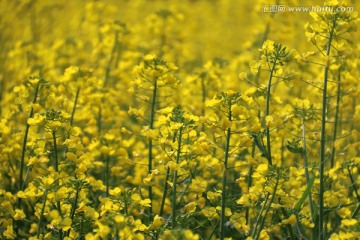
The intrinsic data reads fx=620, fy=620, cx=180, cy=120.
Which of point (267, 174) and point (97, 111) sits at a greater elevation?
point (97, 111)

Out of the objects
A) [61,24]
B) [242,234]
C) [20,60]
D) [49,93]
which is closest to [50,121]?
[49,93]

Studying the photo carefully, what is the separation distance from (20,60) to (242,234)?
13.3ft

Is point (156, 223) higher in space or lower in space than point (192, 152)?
lower

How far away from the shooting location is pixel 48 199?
3027mm

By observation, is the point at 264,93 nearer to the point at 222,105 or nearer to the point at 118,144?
the point at 222,105

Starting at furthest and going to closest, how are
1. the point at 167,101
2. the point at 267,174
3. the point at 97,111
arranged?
the point at 97,111 < the point at 167,101 < the point at 267,174

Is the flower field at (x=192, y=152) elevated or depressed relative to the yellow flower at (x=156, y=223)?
elevated

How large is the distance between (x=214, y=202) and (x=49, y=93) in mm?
1240

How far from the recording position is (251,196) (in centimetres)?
304

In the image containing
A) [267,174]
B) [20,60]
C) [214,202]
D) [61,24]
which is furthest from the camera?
[61,24]

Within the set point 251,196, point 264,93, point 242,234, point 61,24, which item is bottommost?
point 242,234

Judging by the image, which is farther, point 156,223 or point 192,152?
point 192,152

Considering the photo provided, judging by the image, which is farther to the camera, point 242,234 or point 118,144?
point 118,144

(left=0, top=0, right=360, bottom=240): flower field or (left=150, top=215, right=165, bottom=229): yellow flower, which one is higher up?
(left=0, top=0, right=360, bottom=240): flower field
